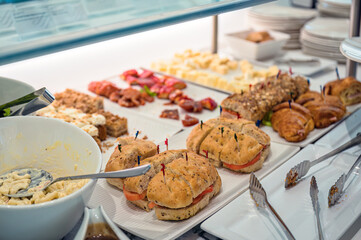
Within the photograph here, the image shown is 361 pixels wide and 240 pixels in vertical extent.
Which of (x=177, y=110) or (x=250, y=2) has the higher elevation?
(x=250, y=2)

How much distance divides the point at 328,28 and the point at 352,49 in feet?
6.05

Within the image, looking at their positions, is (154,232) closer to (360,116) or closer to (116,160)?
(116,160)

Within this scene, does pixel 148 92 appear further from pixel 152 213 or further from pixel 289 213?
pixel 289 213

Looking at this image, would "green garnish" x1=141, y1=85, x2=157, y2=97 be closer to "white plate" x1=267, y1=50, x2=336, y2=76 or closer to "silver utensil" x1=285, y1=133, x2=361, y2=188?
"white plate" x1=267, y1=50, x2=336, y2=76

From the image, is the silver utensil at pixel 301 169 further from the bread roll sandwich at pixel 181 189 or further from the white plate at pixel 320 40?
the white plate at pixel 320 40

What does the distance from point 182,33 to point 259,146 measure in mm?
2073

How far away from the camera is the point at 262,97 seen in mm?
2594

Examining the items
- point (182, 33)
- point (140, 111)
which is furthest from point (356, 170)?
point (182, 33)

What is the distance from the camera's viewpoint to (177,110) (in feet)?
8.81

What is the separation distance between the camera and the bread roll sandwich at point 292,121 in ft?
7.60

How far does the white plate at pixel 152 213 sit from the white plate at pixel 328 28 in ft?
5.50

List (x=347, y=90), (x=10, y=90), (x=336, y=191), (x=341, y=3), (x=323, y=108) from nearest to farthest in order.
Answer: (x=336, y=191), (x=10, y=90), (x=323, y=108), (x=347, y=90), (x=341, y=3)

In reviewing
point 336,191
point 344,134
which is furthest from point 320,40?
point 336,191

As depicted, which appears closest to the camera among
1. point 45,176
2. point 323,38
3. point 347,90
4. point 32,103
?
point 45,176
